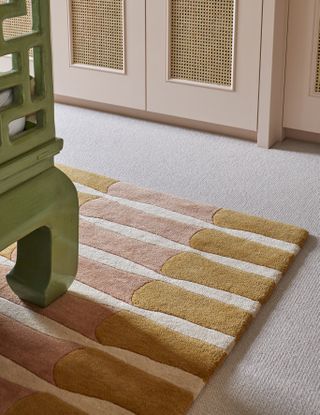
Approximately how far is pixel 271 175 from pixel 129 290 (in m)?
0.81

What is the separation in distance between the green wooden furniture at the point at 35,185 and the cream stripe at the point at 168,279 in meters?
0.16

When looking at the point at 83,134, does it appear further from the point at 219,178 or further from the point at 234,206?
the point at 234,206

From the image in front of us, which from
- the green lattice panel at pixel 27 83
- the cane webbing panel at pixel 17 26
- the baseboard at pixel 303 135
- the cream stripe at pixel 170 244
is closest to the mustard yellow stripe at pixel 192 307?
the cream stripe at pixel 170 244

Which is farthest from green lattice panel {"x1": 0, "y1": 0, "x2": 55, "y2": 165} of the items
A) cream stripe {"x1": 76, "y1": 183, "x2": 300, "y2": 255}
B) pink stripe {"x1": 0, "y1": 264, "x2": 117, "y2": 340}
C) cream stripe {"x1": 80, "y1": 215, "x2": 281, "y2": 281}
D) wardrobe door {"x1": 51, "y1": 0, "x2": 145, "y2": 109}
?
wardrobe door {"x1": 51, "y1": 0, "x2": 145, "y2": 109}

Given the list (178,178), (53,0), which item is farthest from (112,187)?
(53,0)

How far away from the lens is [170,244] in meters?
1.86

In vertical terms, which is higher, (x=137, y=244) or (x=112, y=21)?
(x=112, y=21)

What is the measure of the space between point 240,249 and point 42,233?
53 centimetres

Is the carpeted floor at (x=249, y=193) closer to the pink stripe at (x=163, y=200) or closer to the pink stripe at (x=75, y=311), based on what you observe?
the pink stripe at (x=163, y=200)

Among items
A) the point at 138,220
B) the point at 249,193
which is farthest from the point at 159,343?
the point at 249,193

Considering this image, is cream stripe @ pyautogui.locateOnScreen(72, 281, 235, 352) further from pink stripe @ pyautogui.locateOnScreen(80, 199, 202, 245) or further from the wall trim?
the wall trim

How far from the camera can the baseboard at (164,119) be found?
260cm

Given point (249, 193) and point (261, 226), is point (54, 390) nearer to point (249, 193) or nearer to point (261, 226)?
point (261, 226)

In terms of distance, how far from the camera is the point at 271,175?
230cm
